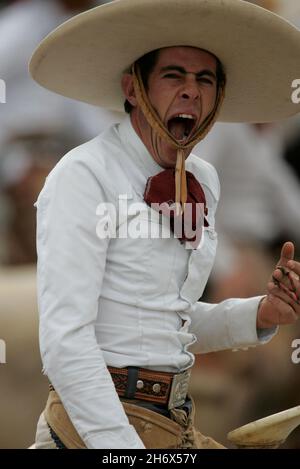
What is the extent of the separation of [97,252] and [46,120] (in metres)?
2.06

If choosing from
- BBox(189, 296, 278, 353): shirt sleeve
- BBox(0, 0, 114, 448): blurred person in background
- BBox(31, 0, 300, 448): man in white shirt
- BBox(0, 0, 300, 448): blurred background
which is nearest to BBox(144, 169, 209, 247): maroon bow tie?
BBox(31, 0, 300, 448): man in white shirt

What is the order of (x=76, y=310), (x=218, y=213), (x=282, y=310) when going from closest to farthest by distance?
(x=76, y=310)
(x=282, y=310)
(x=218, y=213)

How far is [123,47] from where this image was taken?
2.31 m

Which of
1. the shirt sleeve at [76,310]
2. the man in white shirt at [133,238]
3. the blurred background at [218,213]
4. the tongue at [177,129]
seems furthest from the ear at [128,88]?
the blurred background at [218,213]

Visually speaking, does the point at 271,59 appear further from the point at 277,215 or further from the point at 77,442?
the point at 277,215

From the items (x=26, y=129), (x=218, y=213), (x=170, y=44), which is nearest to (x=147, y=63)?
(x=170, y=44)

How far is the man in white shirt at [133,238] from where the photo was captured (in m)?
2.04

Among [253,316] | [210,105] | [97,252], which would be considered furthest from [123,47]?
[253,316]

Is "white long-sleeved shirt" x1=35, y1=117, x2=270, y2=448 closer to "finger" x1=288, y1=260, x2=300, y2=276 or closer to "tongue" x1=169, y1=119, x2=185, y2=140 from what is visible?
"tongue" x1=169, y1=119, x2=185, y2=140

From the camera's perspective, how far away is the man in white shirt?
80.4 inches

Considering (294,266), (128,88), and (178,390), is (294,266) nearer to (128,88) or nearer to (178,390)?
(178,390)

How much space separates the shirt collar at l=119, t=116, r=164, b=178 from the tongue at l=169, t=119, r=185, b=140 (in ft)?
0.23

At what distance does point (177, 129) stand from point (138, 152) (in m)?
0.10

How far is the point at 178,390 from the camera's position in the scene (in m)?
2.25
